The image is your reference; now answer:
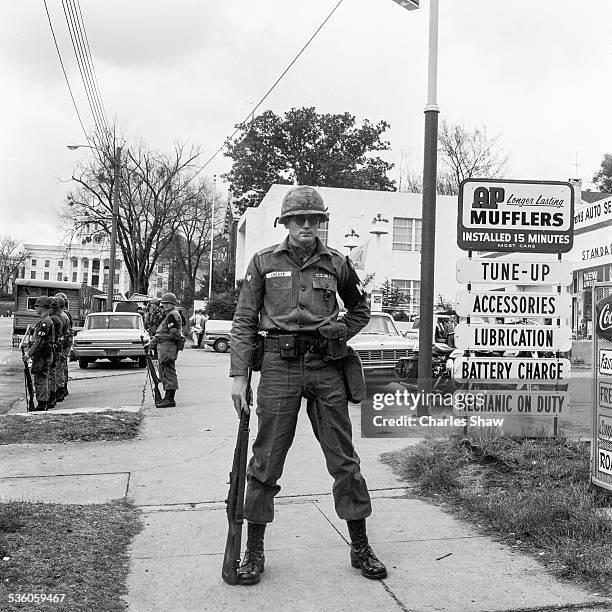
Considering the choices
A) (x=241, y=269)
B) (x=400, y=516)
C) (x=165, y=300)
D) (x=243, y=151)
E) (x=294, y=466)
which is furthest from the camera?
(x=243, y=151)

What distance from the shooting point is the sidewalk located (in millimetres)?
3645

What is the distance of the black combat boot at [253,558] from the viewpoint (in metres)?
3.85

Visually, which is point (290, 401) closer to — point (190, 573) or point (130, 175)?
point (190, 573)

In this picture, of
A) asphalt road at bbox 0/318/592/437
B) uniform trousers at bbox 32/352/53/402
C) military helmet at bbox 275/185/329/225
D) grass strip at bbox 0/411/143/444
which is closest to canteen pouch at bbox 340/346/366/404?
military helmet at bbox 275/185/329/225

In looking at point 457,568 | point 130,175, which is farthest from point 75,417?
point 130,175

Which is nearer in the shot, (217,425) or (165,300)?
(217,425)

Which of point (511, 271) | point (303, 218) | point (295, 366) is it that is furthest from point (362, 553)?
point (511, 271)

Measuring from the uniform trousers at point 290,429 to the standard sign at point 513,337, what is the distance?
3385mm

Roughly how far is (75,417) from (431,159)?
5.69 metres

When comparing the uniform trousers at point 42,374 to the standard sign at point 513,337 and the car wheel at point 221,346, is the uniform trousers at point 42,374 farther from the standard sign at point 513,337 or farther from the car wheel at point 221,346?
Result: the car wheel at point 221,346

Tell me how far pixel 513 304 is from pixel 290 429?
12.4 ft

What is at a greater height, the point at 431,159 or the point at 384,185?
the point at 384,185

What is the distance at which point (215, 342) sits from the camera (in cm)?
3112

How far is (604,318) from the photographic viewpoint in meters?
4.97
